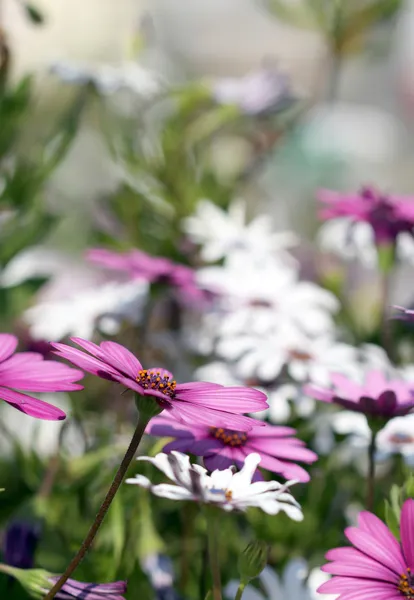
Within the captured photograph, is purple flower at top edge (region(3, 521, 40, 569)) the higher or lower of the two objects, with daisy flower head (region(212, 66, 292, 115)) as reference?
lower

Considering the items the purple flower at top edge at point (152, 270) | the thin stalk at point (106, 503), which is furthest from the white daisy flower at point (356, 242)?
the thin stalk at point (106, 503)

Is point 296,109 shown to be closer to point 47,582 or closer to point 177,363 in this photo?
point 177,363

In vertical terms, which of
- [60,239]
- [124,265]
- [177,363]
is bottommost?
[60,239]

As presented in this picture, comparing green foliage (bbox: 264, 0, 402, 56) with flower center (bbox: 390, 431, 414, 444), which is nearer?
flower center (bbox: 390, 431, 414, 444)

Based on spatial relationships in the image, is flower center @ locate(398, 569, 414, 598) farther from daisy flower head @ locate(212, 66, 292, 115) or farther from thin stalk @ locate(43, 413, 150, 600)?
daisy flower head @ locate(212, 66, 292, 115)

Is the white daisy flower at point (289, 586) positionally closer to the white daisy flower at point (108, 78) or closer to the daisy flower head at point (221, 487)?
the daisy flower head at point (221, 487)

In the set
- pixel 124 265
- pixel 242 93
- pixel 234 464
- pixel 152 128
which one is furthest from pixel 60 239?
pixel 234 464

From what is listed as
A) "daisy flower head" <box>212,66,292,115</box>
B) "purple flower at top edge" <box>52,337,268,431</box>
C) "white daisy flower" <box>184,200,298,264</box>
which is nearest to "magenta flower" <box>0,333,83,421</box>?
"purple flower at top edge" <box>52,337,268,431</box>
